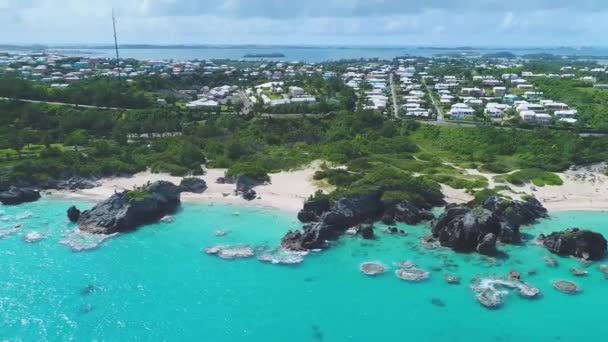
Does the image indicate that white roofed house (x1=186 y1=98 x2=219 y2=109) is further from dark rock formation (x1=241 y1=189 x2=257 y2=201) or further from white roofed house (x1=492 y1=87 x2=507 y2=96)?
white roofed house (x1=492 y1=87 x2=507 y2=96)

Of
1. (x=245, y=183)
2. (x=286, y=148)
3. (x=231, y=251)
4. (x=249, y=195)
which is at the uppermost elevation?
(x=286, y=148)

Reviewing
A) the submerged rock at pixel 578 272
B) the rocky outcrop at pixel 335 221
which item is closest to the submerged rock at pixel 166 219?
the rocky outcrop at pixel 335 221

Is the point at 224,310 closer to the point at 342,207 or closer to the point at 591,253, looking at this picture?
the point at 342,207

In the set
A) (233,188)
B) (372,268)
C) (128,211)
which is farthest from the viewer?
(233,188)

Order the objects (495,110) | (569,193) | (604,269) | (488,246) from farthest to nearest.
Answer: (495,110) → (569,193) → (488,246) → (604,269)

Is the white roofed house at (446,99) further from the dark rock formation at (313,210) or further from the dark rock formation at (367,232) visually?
the dark rock formation at (367,232)

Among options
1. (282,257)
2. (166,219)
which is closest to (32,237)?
(166,219)

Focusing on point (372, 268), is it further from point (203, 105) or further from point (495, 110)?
point (203, 105)

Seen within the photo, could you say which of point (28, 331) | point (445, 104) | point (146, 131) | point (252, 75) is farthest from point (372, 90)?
point (28, 331)

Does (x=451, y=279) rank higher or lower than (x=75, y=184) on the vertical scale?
lower
